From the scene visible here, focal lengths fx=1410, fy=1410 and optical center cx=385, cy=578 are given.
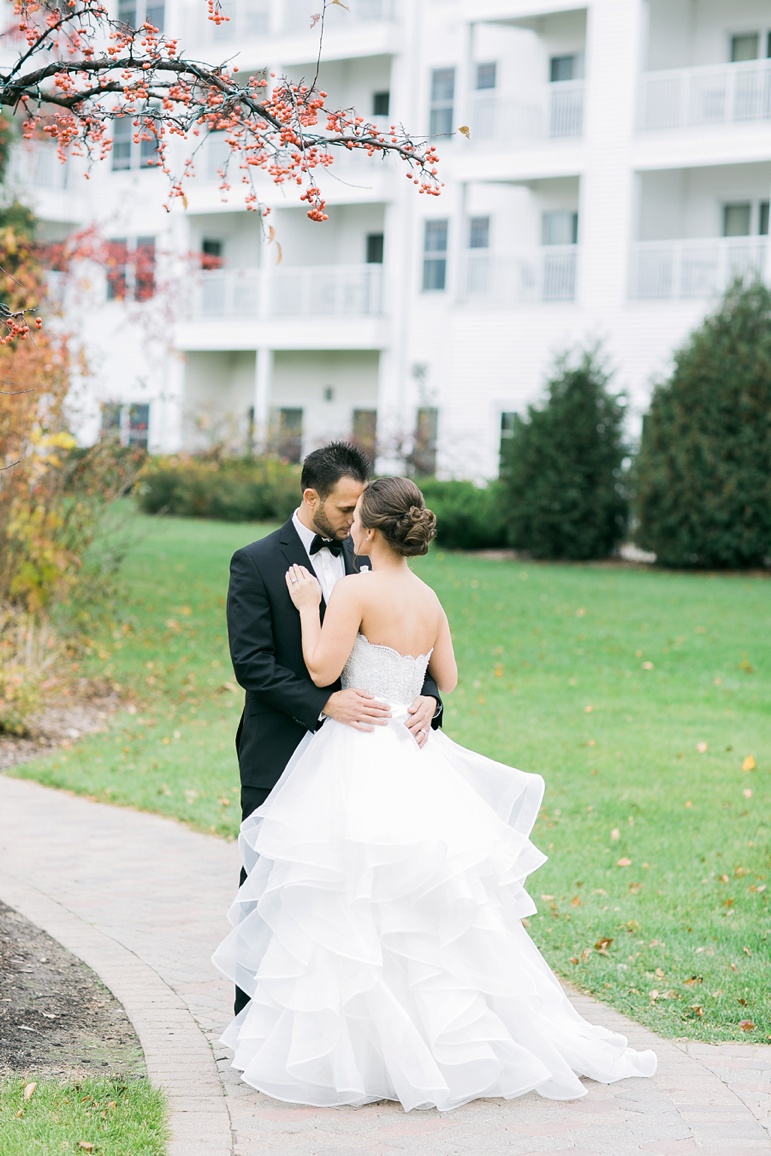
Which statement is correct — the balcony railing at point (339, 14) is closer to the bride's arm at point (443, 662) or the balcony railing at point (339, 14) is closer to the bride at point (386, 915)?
the bride's arm at point (443, 662)

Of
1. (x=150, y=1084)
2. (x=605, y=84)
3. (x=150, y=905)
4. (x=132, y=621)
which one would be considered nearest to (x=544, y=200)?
(x=605, y=84)

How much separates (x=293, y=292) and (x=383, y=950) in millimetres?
31125

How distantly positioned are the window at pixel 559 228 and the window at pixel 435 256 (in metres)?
2.96

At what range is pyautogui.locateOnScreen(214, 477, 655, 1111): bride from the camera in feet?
13.9

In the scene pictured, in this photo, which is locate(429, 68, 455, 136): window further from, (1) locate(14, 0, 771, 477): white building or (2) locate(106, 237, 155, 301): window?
(2) locate(106, 237, 155, 301): window

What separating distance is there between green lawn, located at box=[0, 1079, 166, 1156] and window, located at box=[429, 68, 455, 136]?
1215 inches

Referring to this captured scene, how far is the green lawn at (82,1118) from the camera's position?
3.88 metres

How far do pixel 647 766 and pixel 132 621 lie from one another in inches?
285

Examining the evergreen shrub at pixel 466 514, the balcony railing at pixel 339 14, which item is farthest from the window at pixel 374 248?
the evergreen shrub at pixel 466 514

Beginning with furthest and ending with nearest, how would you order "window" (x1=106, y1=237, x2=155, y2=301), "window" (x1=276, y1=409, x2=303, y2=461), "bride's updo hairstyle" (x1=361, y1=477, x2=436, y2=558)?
1. "window" (x1=276, y1=409, x2=303, y2=461)
2. "window" (x1=106, y1=237, x2=155, y2=301)
3. "bride's updo hairstyle" (x1=361, y1=477, x2=436, y2=558)

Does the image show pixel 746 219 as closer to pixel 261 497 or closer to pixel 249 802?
pixel 261 497

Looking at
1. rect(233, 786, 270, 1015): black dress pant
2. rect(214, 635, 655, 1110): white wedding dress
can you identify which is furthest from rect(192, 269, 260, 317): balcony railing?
rect(214, 635, 655, 1110): white wedding dress

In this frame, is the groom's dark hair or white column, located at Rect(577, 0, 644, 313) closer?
the groom's dark hair

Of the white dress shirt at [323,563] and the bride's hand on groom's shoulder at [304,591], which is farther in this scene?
the white dress shirt at [323,563]
